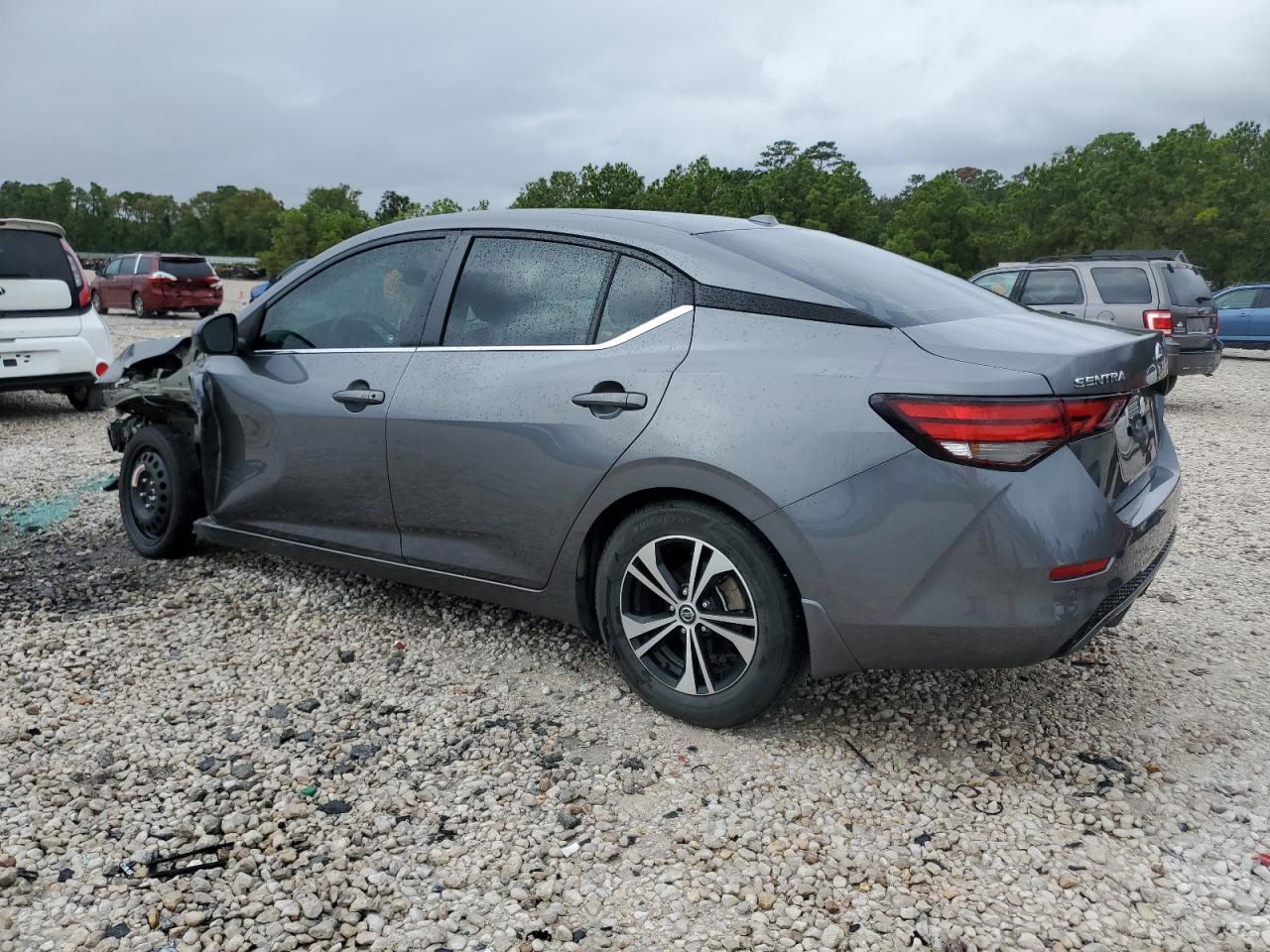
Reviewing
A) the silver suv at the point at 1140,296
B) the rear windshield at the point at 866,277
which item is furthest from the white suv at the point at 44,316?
the silver suv at the point at 1140,296

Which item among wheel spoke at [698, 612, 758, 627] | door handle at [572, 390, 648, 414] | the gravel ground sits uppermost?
door handle at [572, 390, 648, 414]

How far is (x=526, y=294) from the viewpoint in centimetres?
366

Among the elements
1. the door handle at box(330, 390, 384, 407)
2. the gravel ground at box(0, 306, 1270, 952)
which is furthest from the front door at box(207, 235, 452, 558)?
the gravel ground at box(0, 306, 1270, 952)

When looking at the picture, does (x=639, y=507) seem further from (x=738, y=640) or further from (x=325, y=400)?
(x=325, y=400)

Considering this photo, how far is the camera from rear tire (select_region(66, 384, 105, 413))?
10281 millimetres

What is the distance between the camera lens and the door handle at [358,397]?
153 inches

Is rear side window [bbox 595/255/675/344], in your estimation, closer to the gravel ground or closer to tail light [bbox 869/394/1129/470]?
tail light [bbox 869/394/1129/470]

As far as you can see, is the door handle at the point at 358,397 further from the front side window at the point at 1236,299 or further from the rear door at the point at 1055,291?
the front side window at the point at 1236,299

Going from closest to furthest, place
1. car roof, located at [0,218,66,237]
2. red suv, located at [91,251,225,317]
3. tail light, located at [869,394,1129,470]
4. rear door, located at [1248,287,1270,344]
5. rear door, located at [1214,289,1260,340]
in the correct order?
tail light, located at [869,394,1129,470] < car roof, located at [0,218,66,237] < rear door, located at [1248,287,1270,344] < rear door, located at [1214,289,1260,340] < red suv, located at [91,251,225,317]

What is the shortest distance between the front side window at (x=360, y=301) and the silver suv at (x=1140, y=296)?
359 inches

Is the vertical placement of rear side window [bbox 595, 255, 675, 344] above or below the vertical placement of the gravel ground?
above

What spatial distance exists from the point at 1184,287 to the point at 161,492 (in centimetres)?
1139

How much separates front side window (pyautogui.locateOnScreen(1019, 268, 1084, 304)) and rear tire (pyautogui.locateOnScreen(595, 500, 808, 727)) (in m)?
9.96

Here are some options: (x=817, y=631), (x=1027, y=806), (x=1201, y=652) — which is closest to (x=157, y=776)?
(x=817, y=631)
